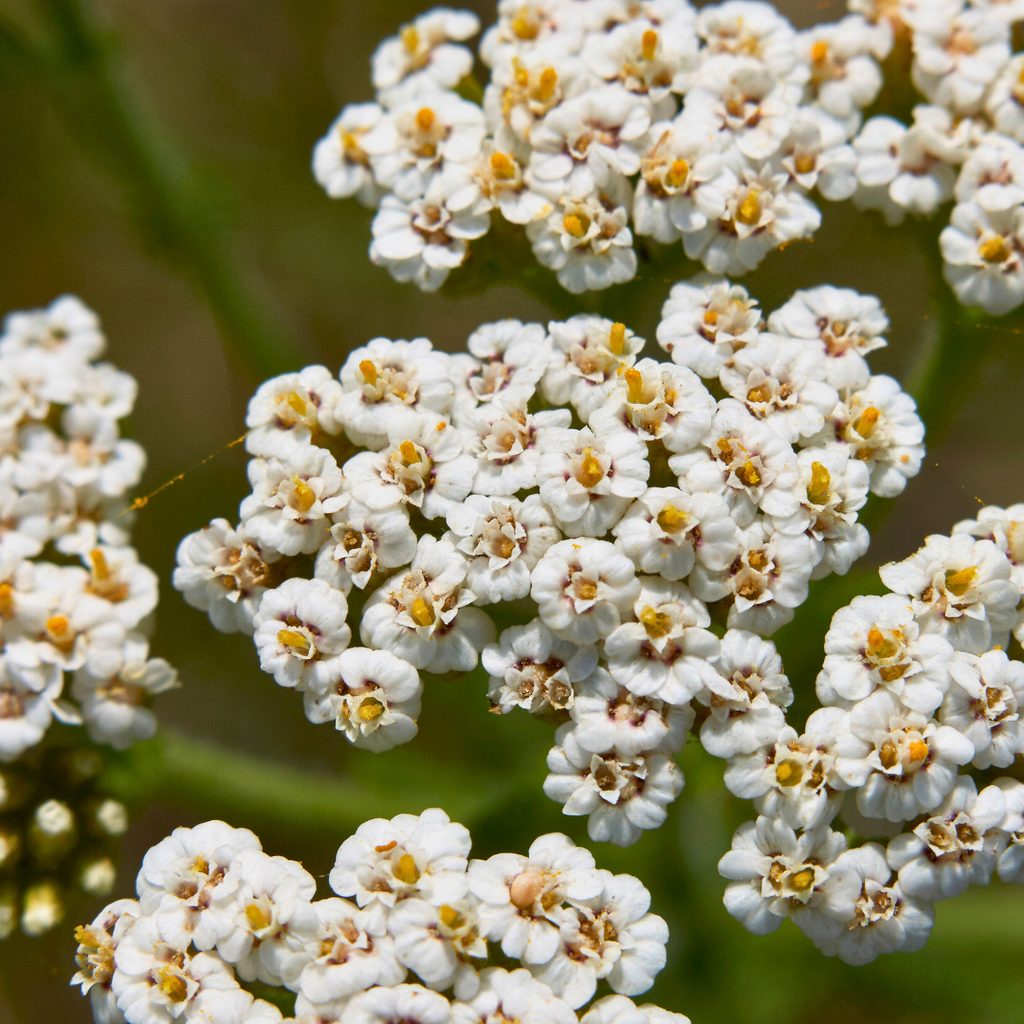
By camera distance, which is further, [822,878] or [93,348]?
[93,348]

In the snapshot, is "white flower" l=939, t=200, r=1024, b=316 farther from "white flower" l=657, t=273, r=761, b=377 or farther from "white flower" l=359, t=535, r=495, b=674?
"white flower" l=359, t=535, r=495, b=674

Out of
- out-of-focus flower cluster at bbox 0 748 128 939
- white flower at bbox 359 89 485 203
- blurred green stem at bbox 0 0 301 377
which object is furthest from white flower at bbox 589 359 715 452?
blurred green stem at bbox 0 0 301 377

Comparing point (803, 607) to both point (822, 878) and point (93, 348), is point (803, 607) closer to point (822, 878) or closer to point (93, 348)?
point (822, 878)

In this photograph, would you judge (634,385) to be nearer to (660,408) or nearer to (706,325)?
(660,408)

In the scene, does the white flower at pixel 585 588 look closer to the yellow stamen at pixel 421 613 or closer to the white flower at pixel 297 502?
the yellow stamen at pixel 421 613

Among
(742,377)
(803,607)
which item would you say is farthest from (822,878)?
(742,377)

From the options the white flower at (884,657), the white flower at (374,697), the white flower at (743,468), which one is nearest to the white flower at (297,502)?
the white flower at (374,697)

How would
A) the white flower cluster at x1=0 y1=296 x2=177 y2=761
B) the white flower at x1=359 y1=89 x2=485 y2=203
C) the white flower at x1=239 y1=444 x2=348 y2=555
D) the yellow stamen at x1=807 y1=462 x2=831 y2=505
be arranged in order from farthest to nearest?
the white flower at x1=359 y1=89 x2=485 y2=203 < the white flower cluster at x1=0 y1=296 x2=177 y2=761 < the white flower at x1=239 y1=444 x2=348 y2=555 < the yellow stamen at x1=807 y1=462 x2=831 y2=505
